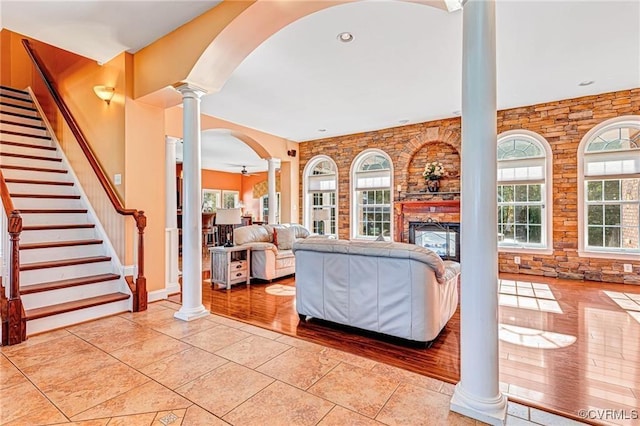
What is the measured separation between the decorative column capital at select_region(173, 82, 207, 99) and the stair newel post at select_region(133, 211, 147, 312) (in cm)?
143

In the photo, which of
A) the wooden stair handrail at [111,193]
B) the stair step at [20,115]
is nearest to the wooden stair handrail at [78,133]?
the wooden stair handrail at [111,193]

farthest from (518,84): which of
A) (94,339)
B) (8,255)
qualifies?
(8,255)

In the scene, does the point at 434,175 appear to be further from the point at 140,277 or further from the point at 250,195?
the point at 250,195

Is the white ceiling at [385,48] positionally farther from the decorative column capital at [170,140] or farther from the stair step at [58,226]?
the stair step at [58,226]

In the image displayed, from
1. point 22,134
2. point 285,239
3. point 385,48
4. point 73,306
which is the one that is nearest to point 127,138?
point 73,306

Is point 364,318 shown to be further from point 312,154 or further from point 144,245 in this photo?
point 312,154

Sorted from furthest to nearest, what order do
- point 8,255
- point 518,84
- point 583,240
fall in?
point 583,240 → point 518,84 → point 8,255

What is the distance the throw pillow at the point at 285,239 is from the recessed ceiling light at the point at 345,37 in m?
3.35

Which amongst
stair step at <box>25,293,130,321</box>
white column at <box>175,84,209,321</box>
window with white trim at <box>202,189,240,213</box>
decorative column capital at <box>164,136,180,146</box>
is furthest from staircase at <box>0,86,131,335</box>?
window with white trim at <box>202,189,240,213</box>

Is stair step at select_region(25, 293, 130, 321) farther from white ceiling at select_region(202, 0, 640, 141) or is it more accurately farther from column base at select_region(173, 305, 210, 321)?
white ceiling at select_region(202, 0, 640, 141)

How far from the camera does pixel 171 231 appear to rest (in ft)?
14.6

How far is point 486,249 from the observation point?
5.67 feet

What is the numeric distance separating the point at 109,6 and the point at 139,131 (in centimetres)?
130

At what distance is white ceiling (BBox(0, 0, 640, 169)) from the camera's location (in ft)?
9.79
